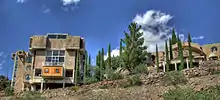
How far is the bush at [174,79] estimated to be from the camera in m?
25.8

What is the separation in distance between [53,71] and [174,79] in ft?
70.2

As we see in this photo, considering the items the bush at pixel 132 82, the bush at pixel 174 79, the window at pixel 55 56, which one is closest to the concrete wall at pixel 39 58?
the window at pixel 55 56

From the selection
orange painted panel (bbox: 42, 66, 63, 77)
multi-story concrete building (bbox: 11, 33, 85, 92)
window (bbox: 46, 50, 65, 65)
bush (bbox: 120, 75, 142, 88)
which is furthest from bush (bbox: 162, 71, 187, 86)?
window (bbox: 46, 50, 65, 65)

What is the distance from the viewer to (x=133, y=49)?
39.5m

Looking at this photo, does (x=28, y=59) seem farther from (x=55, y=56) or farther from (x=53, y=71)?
(x=53, y=71)

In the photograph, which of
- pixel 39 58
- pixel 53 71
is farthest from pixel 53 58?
pixel 53 71

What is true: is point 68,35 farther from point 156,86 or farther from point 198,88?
point 198,88

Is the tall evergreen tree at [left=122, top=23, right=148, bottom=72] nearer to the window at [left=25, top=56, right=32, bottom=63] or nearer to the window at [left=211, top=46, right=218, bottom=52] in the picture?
the window at [left=211, top=46, right=218, bottom=52]

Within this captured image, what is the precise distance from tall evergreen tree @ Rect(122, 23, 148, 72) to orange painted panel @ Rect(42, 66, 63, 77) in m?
9.85

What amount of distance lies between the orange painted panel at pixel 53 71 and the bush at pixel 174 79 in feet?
63.3

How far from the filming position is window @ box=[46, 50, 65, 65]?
44531 mm

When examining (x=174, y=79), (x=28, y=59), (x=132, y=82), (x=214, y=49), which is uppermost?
(x=214, y=49)

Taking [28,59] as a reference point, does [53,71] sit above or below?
below

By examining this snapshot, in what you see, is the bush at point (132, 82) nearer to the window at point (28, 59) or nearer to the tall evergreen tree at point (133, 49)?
the tall evergreen tree at point (133, 49)
